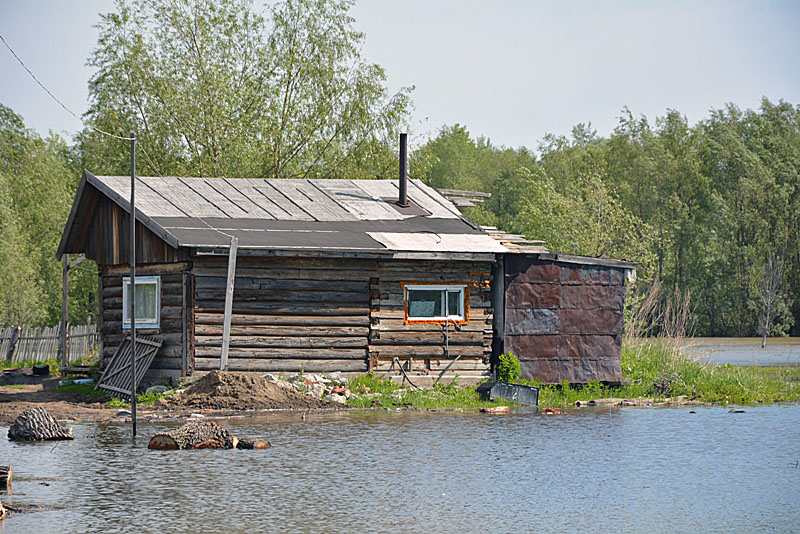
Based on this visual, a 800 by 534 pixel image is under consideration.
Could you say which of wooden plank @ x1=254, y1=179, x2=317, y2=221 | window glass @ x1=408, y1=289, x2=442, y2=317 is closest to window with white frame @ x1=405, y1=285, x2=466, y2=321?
window glass @ x1=408, y1=289, x2=442, y2=317

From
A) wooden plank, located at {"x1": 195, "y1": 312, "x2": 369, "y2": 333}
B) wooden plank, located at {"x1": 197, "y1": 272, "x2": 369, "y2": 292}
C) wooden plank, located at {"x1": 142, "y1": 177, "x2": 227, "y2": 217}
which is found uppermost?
wooden plank, located at {"x1": 142, "y1": 177, "x2": 227, "y2": 217}

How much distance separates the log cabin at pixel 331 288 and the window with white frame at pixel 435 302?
0.10 feet

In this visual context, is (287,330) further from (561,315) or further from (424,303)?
(561,315)

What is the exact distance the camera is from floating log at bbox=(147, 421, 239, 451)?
15.9m

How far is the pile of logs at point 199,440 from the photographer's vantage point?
15.9 m

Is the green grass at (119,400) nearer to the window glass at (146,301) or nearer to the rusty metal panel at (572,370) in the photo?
the window glass at (146,301)

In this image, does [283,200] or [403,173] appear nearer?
[283,200]

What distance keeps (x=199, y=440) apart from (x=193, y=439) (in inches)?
3.9

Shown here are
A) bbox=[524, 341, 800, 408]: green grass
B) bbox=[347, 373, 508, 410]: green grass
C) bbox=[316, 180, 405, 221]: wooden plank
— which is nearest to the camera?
bbox=[347, 373, 508, 410]: green grass

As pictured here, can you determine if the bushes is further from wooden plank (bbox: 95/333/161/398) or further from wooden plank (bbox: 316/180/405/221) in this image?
wooden plank (bbox: 95/333/161/398)

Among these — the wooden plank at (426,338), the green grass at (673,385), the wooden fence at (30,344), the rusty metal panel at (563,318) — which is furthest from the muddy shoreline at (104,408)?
the wooden fence at (30,344)

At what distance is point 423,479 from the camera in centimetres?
1329

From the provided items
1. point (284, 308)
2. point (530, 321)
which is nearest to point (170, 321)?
point (284, 308)

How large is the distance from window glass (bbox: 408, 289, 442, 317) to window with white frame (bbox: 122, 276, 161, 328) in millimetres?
5906
